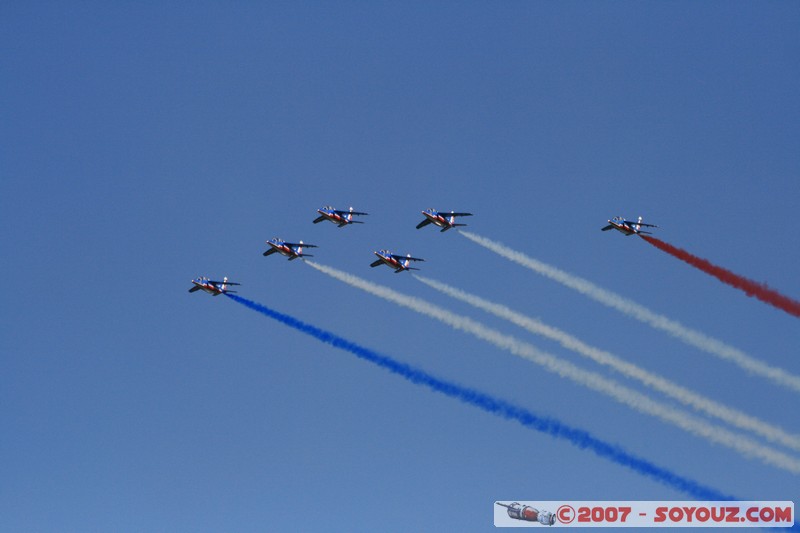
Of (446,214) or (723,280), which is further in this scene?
(446,214)

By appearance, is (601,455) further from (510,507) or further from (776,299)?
(776,299)

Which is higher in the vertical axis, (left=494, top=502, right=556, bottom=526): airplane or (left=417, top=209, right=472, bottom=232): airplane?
(left=417, top=209, right=472, bottom=232): airplane

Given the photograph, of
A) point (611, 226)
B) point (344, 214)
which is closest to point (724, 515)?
point (611, 226)

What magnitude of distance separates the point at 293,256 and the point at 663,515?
4547cm

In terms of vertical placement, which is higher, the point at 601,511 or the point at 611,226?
the point at 611,226

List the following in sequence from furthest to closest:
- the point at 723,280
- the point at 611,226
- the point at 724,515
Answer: the point at 611,226 → the point at 723,280 → the point at 724,515

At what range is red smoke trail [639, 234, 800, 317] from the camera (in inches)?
5541

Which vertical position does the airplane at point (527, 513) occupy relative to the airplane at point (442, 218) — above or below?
below

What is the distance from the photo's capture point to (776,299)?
464ft

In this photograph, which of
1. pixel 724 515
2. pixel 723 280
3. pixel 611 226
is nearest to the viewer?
pixel 724 515

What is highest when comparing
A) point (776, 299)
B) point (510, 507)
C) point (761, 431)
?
point (776, 299)

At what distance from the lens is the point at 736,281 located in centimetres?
14475

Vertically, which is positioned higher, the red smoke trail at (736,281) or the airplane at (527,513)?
the red smoke trail at (736,281)

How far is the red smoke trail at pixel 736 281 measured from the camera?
140750 mm
